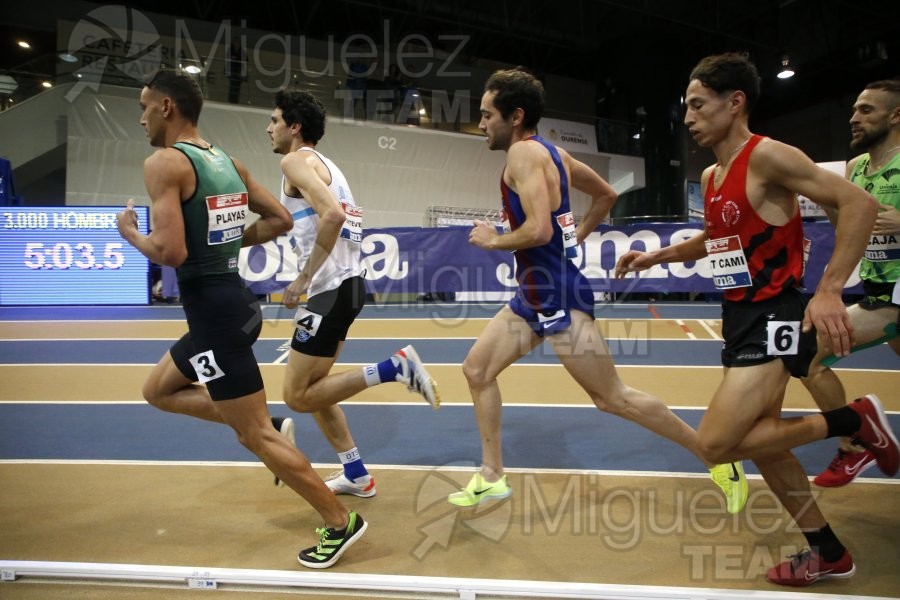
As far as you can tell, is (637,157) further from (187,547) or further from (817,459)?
(187,547)

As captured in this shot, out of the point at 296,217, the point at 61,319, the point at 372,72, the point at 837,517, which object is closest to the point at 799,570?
the point at 837,517

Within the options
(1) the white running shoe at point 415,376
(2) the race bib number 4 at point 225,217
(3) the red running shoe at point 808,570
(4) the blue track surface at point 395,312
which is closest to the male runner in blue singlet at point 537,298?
(1) the white running shoe at point 415,376

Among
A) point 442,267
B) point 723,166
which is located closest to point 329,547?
point 723,166

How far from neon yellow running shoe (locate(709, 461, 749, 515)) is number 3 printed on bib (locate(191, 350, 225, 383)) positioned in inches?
99.3

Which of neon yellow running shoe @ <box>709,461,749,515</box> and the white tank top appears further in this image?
the white tank top

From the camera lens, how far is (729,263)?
253 centimetres

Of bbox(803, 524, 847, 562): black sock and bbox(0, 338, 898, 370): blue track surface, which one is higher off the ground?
bbox(0, 338, 898, 370): blue track surface

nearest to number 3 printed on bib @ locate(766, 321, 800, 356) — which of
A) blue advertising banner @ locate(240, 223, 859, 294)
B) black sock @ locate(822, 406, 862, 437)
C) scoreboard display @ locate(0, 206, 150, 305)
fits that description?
black sock @ locate(822, 406, 862, 437)

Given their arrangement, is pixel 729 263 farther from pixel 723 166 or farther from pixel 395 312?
pixel 395 312

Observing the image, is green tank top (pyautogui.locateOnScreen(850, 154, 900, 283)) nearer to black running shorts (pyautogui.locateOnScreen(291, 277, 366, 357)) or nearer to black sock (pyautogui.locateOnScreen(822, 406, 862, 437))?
black sock (pyautogui.locateOnScreen(822, 406, 862, 437))

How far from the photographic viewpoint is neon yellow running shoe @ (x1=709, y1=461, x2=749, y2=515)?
3.09m

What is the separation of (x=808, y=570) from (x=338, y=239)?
283 centimetres

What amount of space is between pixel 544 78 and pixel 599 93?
2.24m

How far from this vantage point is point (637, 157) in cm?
2134
